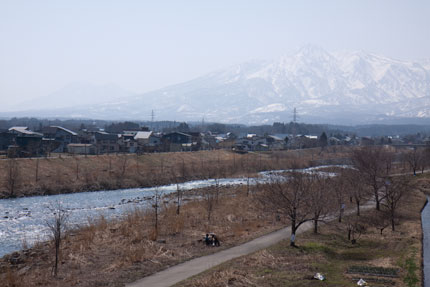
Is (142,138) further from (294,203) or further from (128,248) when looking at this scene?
(294,203)

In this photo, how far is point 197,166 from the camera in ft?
174

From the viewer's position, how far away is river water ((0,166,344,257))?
20.4 m

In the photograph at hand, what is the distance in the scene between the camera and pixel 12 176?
3534cm

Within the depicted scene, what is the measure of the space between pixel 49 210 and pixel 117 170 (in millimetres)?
17234

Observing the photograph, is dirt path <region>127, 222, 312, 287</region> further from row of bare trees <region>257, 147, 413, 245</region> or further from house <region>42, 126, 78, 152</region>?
house <region>42, 126, 78, 152</region>

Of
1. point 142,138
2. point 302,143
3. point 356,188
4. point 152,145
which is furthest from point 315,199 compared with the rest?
point 302,143

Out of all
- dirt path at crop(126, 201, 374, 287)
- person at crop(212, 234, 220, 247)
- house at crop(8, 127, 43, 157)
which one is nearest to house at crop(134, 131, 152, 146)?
house at crop(8, 127, 43, 157)

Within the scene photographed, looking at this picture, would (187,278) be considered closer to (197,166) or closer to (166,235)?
(166,235)

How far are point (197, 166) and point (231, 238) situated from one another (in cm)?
3461

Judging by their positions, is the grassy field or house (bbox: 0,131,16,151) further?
house (bbox: 0,131,16,151)

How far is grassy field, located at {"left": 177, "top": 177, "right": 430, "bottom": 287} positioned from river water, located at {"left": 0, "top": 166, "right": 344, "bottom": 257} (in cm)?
865

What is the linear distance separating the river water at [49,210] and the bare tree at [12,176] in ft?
Result: 5.34

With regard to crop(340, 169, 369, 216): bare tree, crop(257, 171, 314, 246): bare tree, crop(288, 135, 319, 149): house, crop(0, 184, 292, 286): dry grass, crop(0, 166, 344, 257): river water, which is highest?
crop(257, 171, 314, 246): bare tree

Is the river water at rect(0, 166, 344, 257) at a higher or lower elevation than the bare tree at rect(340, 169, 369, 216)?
lower
